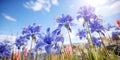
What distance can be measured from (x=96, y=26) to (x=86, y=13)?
22 centimetres

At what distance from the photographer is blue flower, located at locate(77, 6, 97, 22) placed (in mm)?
2148

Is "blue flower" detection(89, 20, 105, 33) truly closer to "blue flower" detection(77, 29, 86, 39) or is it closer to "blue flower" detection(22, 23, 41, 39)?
"blue flower" detection(77, 29, 86, 39)

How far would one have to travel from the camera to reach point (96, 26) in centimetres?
223

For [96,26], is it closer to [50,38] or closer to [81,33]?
[81,33]

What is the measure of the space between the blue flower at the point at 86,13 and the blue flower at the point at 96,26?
110 mm

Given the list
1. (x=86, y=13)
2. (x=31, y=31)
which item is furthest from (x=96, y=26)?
(x=31, y=31)

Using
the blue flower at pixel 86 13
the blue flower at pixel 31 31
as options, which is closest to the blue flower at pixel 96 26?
the blue flower at pixel 86 13

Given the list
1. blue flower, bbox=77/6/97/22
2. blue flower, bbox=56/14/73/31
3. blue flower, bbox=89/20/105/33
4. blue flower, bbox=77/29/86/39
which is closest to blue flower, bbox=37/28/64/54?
blue flower, bbox=56/14/73/31

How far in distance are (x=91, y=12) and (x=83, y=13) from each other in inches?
4.1

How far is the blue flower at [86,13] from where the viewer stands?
2.15m

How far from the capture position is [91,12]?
2.21 metres

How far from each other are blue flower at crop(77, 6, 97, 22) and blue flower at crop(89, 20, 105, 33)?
110 millimetres

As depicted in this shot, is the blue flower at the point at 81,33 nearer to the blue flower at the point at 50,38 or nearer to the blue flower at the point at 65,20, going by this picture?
the blue flower at the point at 65,20

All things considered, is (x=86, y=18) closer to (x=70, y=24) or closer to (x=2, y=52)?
(x=70, y=24)
